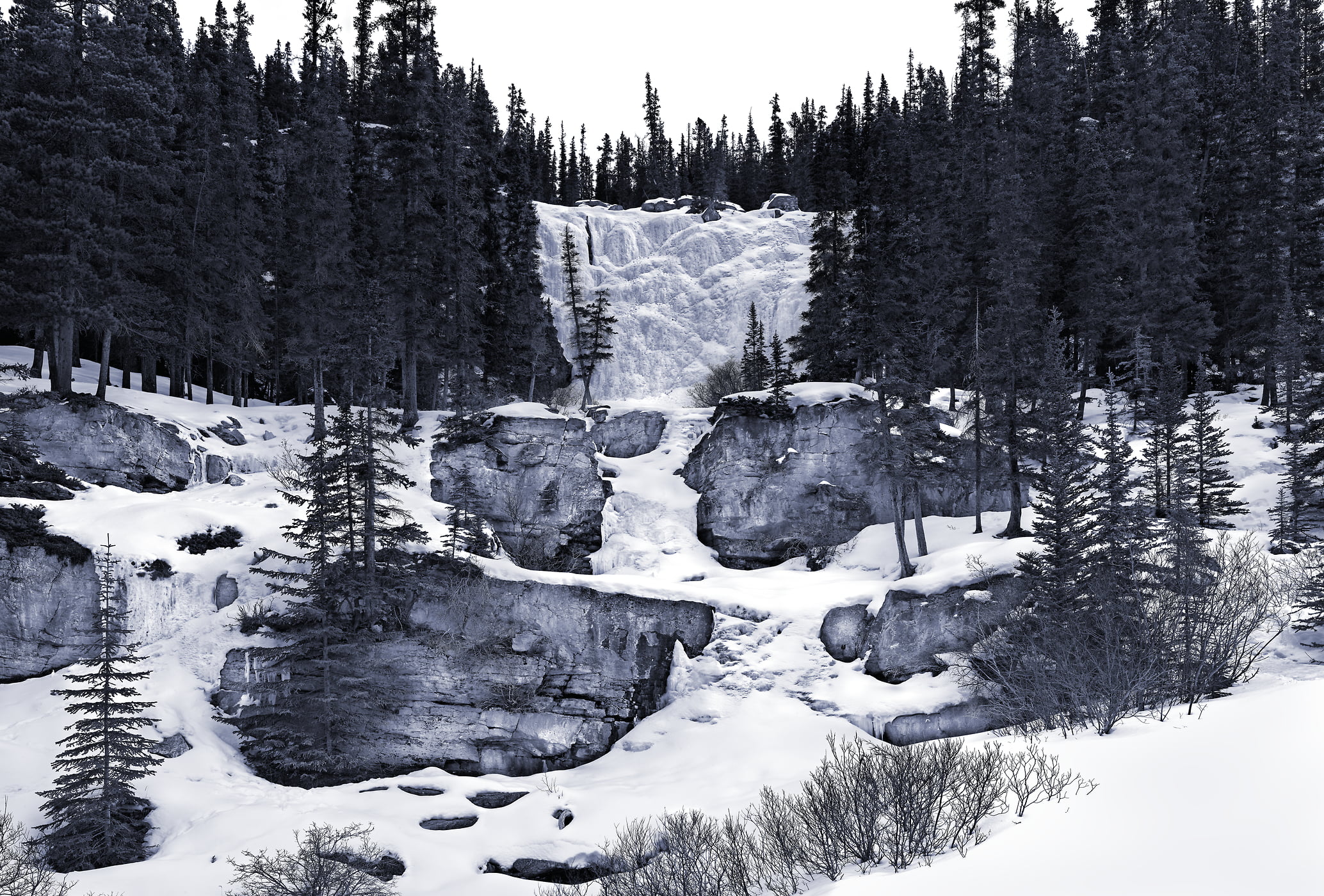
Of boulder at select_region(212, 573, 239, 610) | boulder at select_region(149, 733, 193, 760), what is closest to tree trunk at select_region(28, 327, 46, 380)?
boulder at select_region(212, 573, 239, 610)

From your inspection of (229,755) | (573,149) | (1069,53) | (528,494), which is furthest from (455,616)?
(573,149)

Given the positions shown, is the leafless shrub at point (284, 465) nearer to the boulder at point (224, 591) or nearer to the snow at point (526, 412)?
the boulder at point (224, 591)

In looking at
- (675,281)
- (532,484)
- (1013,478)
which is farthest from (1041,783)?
(675,281)

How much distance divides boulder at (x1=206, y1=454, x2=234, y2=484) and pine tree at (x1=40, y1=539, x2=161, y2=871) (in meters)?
14.6

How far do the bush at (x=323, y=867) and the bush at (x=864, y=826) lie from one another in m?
3.94

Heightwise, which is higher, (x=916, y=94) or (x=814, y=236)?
(x=916, y=94)

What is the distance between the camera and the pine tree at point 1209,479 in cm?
3155

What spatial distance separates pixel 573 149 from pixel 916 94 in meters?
44.4

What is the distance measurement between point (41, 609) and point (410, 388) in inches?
774

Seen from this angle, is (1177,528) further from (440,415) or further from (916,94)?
(916,94)

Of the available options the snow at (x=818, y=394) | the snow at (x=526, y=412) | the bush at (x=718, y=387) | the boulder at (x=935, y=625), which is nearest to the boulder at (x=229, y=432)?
the snow at (x=526, y=412)

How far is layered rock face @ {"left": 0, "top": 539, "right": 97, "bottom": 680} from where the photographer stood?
24.0 meters

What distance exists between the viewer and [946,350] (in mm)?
43281

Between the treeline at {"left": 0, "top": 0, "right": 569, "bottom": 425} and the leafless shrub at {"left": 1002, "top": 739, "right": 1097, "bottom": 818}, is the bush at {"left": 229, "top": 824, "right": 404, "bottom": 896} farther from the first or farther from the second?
the treeline at {"left": 0, "top": 0, "right": 569, "bottom": 425}
